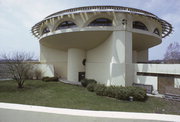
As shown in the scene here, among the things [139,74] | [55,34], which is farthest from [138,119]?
[55,34]

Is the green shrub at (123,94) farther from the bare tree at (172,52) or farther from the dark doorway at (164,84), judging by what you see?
the bare tree at (172,52)

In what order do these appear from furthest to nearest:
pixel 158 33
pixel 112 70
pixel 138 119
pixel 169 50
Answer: pixel 169 50 < pixel 158 33 < pixel 112 70 < pixel 138 119

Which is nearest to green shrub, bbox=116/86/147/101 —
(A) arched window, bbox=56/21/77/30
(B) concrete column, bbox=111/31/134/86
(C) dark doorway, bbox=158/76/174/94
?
(C) dark doorway, bbox=158/76/174/94

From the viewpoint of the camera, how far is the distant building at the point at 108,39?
13664 mm

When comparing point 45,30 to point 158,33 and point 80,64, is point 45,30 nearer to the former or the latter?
point 80,64

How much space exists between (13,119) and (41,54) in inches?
975

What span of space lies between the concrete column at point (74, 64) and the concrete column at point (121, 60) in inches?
289

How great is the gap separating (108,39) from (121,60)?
12.1 ft

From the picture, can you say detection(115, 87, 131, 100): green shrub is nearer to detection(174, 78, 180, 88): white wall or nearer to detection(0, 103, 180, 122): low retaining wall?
detection(174, 78, 180, 88): white wall

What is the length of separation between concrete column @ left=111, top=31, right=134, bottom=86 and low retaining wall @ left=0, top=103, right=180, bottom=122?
480 inches

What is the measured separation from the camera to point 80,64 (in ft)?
65.4

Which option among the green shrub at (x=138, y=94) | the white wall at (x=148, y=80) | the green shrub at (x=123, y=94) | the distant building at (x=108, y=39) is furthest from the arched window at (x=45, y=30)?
the green shrub at (x=138, y=94)

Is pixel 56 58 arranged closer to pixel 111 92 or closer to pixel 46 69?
pixel 46 69

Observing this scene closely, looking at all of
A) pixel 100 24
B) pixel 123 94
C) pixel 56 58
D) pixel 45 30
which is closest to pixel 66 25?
pixel 100 24
